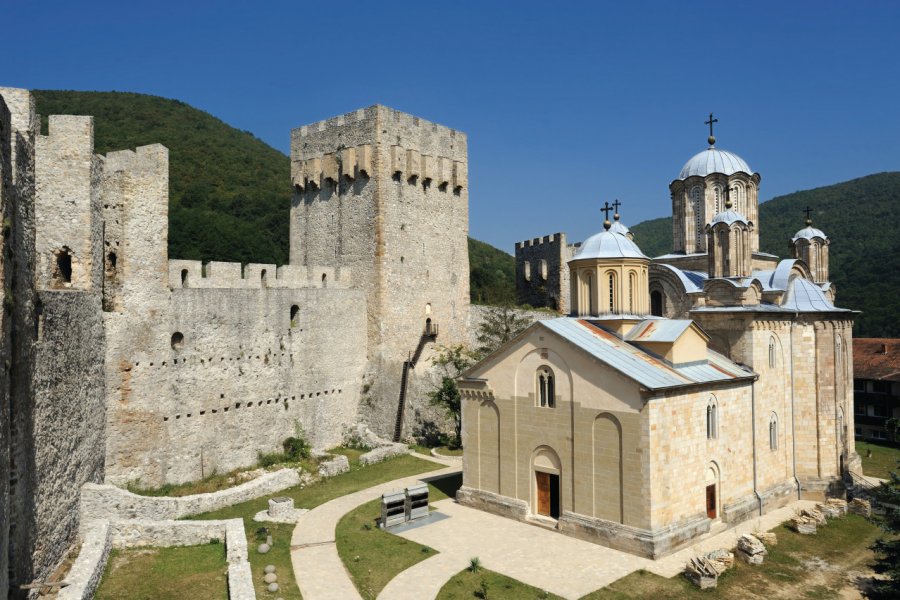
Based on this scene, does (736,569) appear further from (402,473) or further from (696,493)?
(402,473)

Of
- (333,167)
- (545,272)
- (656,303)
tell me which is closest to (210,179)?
(333,167)

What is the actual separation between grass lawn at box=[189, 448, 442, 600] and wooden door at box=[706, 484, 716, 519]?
877 cm

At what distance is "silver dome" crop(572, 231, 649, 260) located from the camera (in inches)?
696

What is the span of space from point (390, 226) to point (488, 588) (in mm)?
14959

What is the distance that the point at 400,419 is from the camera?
24.0 m

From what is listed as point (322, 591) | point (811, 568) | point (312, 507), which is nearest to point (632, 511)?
point (811, 568)

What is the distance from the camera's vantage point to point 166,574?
1239cm

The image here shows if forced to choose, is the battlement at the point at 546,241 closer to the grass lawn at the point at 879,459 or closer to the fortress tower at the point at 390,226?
the fortress tower at the point at 390,226

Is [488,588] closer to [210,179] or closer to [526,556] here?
[526,556]

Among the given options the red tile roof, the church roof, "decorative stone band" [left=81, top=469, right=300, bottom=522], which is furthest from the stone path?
the red tile roof

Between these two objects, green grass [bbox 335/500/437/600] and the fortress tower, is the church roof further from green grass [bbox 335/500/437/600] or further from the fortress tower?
Result: the fortress tower

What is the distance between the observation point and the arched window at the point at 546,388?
15.8 m

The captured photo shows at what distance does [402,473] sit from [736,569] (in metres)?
10.3

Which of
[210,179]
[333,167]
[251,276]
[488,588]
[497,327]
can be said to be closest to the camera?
[488,588]
